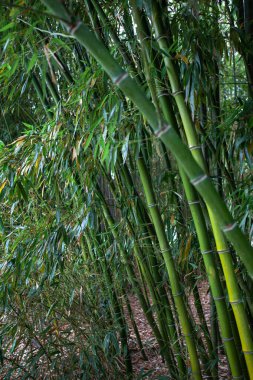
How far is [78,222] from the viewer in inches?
106

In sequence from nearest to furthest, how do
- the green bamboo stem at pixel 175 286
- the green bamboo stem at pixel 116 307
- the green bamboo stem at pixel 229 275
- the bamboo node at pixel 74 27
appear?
the bamboo node at pixel 74 27 → the green bamboo stem at pixel 229 275 → the green bamboo stem at pixel 175 286 → the green bamboo stem at pixel 116 307

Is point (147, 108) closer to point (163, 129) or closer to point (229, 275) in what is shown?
point (163, 129)

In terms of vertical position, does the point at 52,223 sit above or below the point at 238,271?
above

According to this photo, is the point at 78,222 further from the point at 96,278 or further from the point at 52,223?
the point at 96,278

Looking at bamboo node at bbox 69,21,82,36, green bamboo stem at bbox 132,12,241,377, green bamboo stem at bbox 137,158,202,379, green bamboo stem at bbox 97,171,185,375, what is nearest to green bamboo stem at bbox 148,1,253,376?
green bamboo stem at bbox 132,12,241,377

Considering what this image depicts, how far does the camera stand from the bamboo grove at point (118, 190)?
6.81 ft

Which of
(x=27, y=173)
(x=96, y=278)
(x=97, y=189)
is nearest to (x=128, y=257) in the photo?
(x=96, y=278)

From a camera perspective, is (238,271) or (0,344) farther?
(0,344)

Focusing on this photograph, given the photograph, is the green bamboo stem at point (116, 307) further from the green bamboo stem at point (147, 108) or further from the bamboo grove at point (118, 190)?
the green bamboo stem at point (147, 108)

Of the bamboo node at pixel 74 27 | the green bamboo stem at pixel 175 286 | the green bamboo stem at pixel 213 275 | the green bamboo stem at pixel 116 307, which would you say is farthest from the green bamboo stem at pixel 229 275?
the green bamboo stem at pixel 116 307

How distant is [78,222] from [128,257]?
393 mm

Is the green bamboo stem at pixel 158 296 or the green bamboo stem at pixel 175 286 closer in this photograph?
the green bamboo stem at pixel 175 286

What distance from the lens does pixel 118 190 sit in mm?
2773

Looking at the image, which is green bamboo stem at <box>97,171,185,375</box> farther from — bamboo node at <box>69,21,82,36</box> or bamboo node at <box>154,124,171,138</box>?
bamboo node at <box>69,21,82,36</box>
